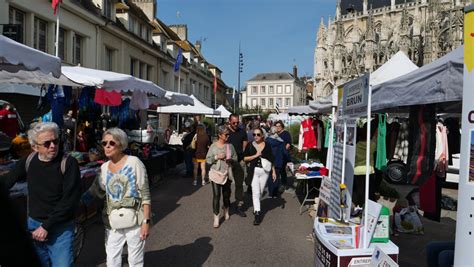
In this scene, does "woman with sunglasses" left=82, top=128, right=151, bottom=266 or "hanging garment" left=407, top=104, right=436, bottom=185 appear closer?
"woman with sunglasses" left=82, top=128, right=151, bottom=266

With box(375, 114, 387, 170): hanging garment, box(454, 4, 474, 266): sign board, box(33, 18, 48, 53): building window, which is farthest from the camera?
box(33, 18, 48, 53): building window

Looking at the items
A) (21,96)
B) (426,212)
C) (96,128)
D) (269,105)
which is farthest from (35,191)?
(269,105)

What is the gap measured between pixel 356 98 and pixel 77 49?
57.6ft

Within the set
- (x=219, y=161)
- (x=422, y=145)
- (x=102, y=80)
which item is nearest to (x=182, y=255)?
(x=219, y=161)

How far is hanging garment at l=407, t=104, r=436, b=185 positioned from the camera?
487 centimetres

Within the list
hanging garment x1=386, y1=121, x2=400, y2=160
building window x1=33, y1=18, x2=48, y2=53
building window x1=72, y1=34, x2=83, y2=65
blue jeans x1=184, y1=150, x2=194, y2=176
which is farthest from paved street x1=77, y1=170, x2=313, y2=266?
building window x1=72, y1=34, x2=83, y2=65

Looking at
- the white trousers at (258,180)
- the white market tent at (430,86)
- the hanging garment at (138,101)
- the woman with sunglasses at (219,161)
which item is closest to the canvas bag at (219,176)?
the woman with sunglasses at (219,161)

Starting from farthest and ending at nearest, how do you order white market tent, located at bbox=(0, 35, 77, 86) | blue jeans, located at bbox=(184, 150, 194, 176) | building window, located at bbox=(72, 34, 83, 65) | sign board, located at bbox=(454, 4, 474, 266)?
building window, located at bbox=(72, 34, 83, 65) → blue jeans, located at bbox=(184, 150, 194, 176) → white market tent, located at bbox=(0, 35, 77, 86) → sign board, located at bbox=(454, 4, 474, 266)

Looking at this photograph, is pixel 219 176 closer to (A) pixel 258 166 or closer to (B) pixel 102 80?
(A) pixel 258 166

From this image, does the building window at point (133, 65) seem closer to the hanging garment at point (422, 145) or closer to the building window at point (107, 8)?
the building window at point (107, 8)

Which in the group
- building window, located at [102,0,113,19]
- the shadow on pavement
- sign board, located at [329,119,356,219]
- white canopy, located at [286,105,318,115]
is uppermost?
building window, located at [102,0,113,19]

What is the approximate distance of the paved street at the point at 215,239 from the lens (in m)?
5.02

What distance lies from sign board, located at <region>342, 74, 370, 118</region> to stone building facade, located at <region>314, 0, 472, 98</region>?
55978mm

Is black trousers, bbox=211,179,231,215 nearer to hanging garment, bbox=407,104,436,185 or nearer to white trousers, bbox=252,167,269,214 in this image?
white trousers, bbox=252,167,269,214
